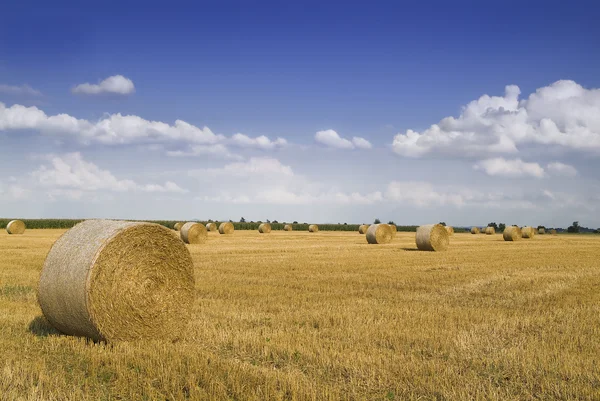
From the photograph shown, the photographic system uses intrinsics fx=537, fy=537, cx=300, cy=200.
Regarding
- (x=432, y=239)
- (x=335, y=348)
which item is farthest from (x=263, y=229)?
(x=335, y=348)

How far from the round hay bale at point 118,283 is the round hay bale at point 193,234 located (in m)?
22.9

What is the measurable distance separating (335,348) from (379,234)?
27641 mm

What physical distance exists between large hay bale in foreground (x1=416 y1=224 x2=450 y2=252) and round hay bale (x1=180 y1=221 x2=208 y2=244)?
43.3 feet

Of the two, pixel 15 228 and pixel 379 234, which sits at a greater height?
pixel 379 234

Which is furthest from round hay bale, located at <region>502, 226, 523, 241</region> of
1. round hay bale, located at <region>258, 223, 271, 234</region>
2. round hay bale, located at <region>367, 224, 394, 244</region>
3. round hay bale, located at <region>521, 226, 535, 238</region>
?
round hay bale, located at <region>258, 223, 271, 234</region>

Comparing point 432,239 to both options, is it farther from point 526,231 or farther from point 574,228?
point 574,228

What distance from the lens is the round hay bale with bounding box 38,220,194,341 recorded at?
27.4 feet

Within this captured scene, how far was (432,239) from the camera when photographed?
2802 centimetres

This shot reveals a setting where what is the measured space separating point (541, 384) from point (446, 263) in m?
14.9

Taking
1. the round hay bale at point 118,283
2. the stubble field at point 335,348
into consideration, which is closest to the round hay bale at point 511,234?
the stubble field at point 335,348

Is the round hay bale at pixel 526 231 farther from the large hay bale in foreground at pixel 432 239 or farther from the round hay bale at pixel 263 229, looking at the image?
the round hay bale at pixel 263 229

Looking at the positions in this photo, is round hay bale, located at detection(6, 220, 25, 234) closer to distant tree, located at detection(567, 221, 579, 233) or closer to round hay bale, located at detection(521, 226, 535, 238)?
round hay bale, located at detection(521, 226, 535, 238)

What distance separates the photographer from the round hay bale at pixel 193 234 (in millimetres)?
32438

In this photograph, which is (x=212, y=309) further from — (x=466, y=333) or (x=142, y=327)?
(x=466, y=333)
